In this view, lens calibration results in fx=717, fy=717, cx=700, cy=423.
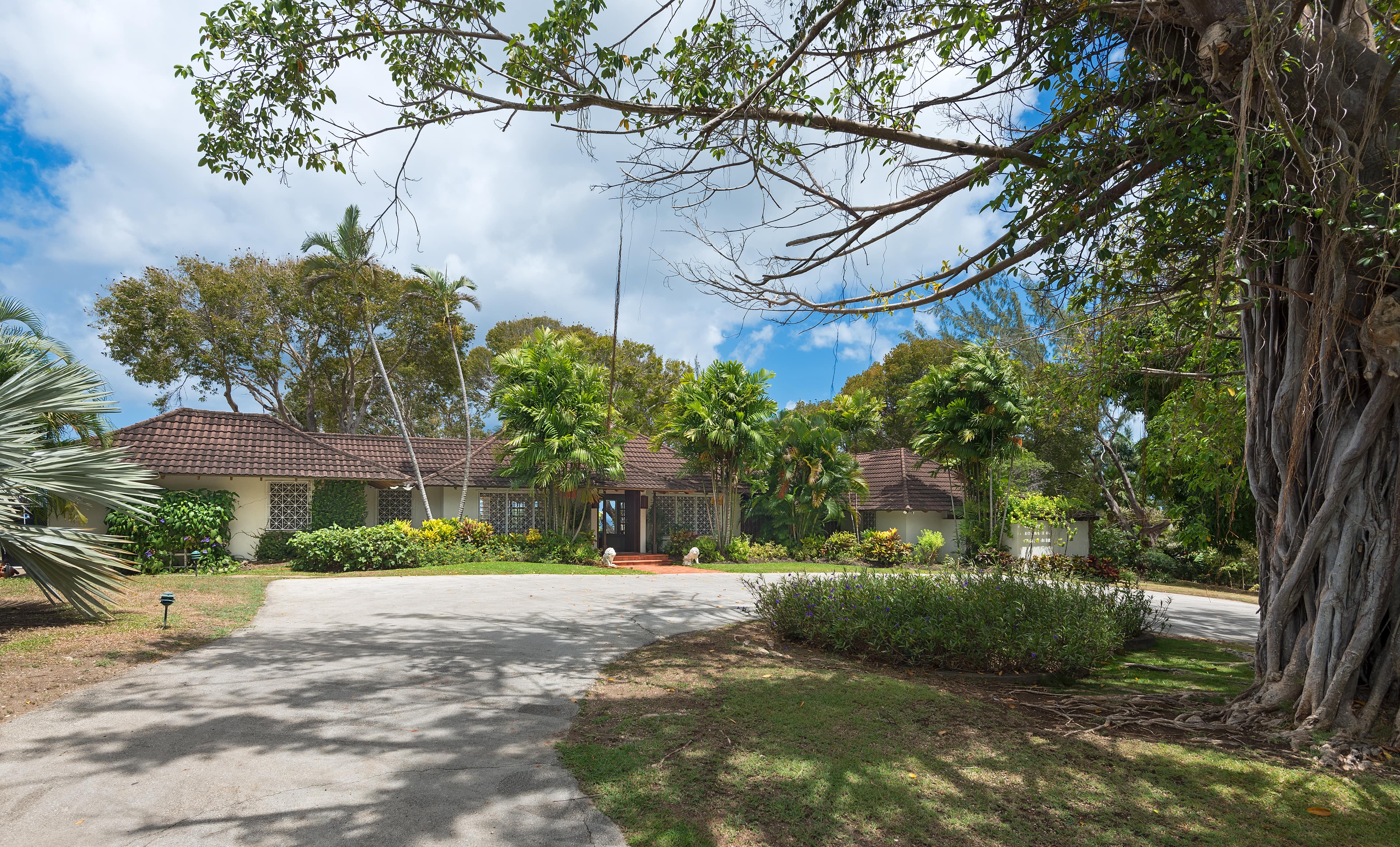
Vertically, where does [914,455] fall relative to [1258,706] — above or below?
A: above

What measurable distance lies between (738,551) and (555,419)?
760 centimetres

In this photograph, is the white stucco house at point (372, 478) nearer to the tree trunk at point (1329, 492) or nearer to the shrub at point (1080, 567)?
the shrub at point (1080, 567)

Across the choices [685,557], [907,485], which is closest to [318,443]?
[685,557]

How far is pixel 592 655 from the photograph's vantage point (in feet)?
27.0

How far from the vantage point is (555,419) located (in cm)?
2052

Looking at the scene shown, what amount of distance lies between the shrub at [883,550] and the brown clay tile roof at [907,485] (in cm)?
197

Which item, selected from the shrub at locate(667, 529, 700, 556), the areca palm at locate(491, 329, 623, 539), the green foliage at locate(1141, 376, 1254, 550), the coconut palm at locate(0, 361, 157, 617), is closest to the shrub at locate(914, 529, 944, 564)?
the green foliage at locate(1141, 376, 1254, 550)

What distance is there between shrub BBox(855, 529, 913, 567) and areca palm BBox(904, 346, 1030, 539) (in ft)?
9.01

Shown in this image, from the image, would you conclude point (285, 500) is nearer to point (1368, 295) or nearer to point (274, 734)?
point (274, 734)

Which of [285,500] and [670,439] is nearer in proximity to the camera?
[285,500]

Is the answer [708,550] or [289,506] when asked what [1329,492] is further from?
[289,506]

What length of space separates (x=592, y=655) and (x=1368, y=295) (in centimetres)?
784

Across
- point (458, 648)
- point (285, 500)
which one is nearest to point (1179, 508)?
point (458, 648)

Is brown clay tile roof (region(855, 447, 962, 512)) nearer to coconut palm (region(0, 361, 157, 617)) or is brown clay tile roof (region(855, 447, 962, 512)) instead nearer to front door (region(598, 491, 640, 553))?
front door (region(598, 491, 640, 553))
